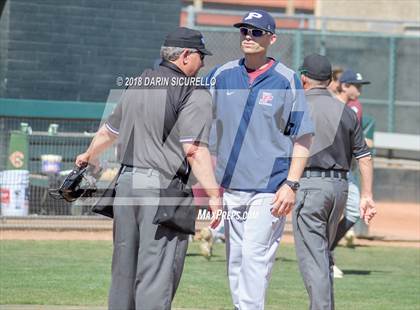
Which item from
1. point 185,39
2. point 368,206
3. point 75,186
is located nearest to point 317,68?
point 368,206

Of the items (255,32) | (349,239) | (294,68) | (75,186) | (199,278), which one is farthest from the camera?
(294,68)

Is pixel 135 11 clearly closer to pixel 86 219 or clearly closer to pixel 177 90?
pixel 86 219

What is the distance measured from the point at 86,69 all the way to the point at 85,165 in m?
12.3

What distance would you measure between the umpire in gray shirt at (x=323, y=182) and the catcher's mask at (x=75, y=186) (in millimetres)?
2123

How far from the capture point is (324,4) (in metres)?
36.2

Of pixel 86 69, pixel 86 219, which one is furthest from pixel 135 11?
pixel 86 219

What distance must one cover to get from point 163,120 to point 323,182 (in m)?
2.36

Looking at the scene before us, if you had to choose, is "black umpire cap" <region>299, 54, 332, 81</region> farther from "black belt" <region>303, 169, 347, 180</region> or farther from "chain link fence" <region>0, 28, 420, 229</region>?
"chain link fence" <region>0, 28, 420, 229</region>

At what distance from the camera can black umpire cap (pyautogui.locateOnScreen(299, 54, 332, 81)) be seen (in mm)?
9401

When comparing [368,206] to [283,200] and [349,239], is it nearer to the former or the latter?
[283,200]

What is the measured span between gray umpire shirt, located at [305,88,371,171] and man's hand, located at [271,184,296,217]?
1573mm

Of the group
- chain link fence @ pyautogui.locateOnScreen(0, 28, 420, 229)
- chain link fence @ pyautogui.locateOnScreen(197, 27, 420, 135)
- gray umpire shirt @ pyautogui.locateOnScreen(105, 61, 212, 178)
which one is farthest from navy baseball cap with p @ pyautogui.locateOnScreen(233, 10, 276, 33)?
chain link fence @ pyautogui.locateOnScreen(197, 27, 420, 135)

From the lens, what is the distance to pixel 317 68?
30.9 feet

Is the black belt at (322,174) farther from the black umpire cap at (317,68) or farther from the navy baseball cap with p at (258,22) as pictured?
the navy baseball cap with p at (258,22)
